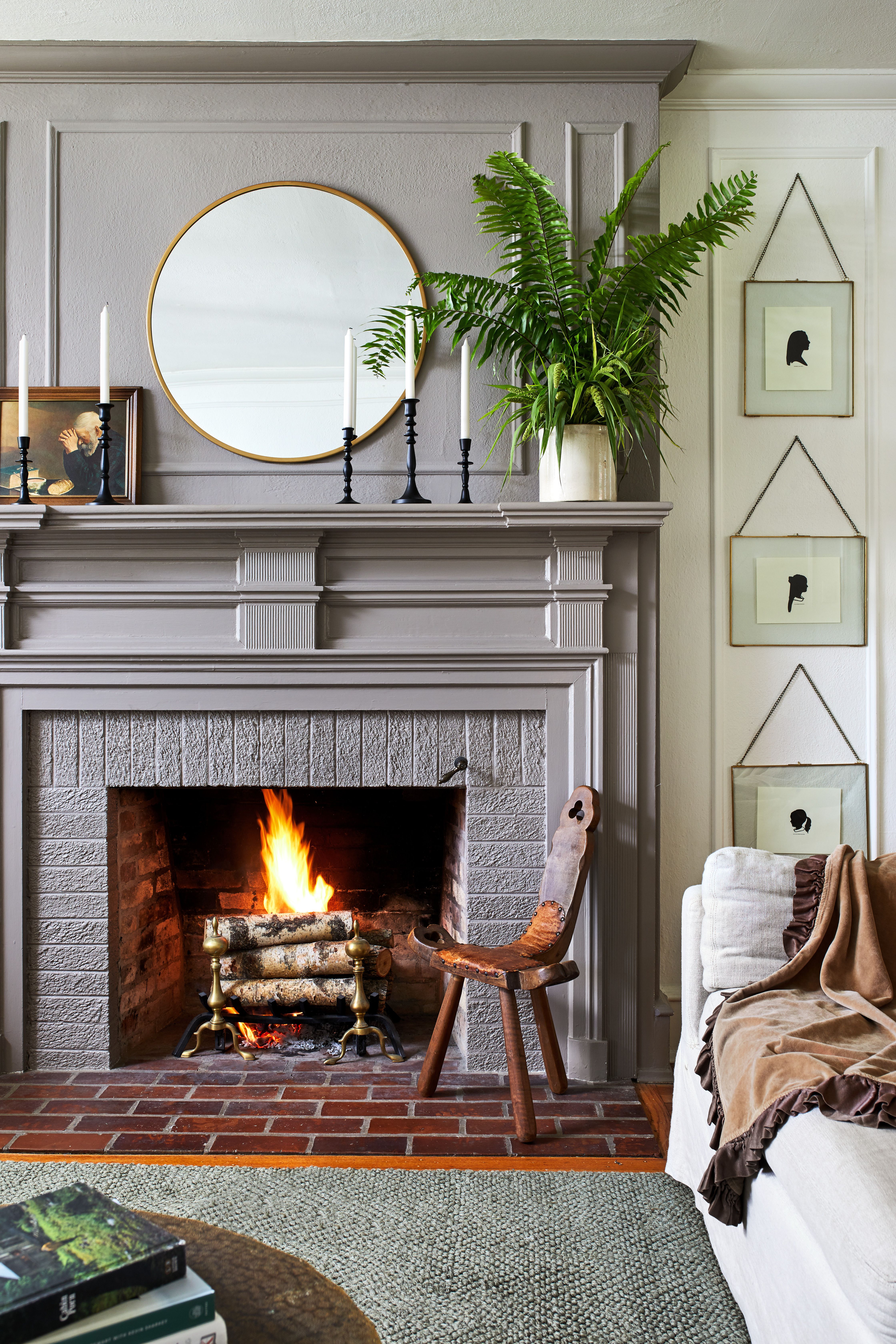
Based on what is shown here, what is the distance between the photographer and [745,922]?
5.88 feet

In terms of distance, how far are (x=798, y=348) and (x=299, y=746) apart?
1822 mm

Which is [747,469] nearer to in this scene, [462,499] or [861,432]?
[861,432]

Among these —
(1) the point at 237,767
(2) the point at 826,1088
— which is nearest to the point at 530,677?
(1) the point at 237,767

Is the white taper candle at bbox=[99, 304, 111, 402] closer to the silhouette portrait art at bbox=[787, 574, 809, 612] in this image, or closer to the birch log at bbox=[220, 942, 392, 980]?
the birch log at bbox=[220, 942, 392, 980]

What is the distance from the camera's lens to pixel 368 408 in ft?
8.22

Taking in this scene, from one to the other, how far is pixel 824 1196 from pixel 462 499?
1.70m

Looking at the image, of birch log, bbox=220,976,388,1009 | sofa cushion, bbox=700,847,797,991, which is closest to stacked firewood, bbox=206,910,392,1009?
birch log, bbox=220,976,388,1009

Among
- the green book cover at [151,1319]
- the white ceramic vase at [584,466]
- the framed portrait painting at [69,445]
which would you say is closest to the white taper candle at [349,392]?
the white ceramic vase at [584,466]

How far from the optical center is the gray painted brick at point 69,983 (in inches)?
94.7

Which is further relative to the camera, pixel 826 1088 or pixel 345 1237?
pixel 345 1237

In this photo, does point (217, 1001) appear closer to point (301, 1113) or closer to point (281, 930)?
point (281, 930)

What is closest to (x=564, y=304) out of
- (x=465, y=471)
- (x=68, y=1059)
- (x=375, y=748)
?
(x=465, y=471)

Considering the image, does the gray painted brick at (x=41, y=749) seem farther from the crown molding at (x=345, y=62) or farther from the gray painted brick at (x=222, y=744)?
the crown molding at (x=345, y=62)

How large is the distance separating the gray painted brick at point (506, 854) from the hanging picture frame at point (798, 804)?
665 mm
